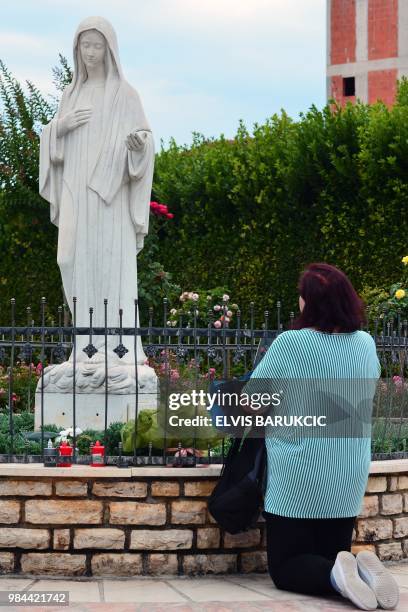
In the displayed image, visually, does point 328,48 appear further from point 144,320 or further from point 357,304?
point 357,304

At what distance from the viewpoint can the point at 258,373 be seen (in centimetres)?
535

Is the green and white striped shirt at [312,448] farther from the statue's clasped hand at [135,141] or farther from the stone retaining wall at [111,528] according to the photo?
the statue's clasped hand at [135,141]

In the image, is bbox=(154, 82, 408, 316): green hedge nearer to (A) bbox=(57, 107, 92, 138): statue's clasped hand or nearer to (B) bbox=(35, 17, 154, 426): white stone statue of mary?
(B) bbox=(35, 17, 154, 426): white stone statue of mary

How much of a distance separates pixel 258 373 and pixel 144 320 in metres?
7.88

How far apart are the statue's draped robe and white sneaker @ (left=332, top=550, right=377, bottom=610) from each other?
295 centimetres

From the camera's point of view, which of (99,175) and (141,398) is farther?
(99,175)

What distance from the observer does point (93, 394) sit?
7191 mm

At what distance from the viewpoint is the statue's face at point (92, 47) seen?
24.7 feet

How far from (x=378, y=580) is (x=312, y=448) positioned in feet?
2.30

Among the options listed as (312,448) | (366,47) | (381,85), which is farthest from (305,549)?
(366,47)

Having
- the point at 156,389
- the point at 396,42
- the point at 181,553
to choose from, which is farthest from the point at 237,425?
the point at 396,42

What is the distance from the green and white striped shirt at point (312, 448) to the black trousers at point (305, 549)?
0.07 metres

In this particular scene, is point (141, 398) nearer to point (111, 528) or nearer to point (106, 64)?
point (111, 528)

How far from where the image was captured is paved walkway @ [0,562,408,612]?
16.3ft
